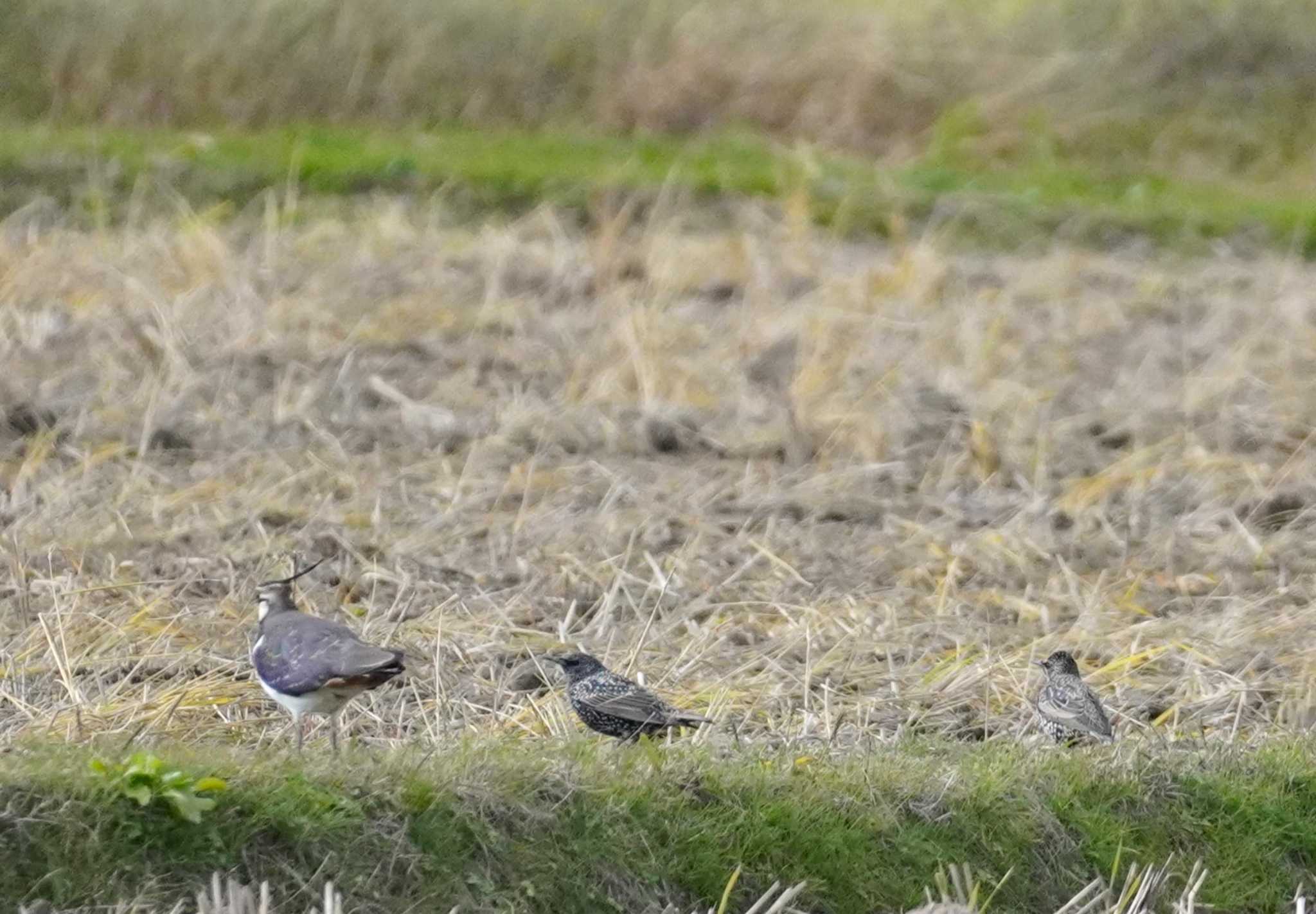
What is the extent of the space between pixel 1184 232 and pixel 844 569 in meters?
10.2

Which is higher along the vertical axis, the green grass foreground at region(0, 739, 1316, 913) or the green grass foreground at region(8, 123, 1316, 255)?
the green grass foreground at region(0, 739, 1316, 913)

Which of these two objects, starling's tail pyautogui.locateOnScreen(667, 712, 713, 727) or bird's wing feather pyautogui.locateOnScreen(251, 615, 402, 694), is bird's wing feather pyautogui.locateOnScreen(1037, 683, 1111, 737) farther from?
bird's wing feather pyautogui.locateOnScreen(251, 615, 402, 694)

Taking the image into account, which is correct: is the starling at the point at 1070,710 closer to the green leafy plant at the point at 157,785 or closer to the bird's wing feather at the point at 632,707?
the bird's wing feather at the point at 632,707

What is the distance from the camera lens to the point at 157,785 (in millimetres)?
5406

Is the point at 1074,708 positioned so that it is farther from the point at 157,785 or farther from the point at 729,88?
the point at 729,88

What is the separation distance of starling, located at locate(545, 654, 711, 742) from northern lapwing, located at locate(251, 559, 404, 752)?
2.16 feet

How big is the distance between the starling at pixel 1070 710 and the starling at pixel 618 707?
3.68ft

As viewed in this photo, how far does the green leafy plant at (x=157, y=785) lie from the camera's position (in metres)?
5.37

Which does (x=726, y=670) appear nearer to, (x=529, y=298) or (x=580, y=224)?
(x=529, y=298)

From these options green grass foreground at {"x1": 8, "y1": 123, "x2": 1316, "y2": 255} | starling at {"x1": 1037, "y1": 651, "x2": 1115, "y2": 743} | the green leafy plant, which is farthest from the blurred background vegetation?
A: the green leafy plant

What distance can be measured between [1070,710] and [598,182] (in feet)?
38.9

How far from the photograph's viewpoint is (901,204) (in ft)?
60.4

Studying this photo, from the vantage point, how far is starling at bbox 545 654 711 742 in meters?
6.57

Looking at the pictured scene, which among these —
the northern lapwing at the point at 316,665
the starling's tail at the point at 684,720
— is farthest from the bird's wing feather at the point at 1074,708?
the northern lapwing at the point at 316,665
